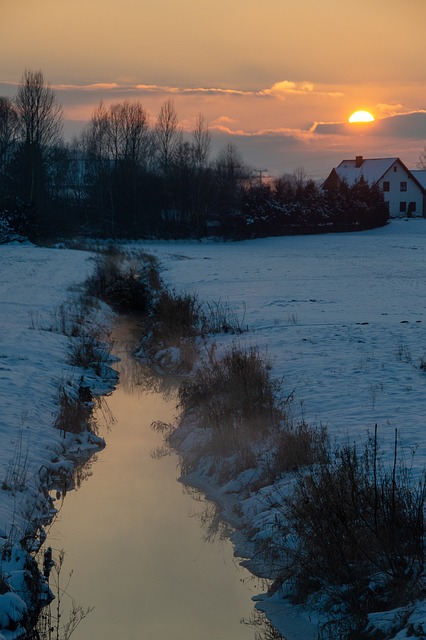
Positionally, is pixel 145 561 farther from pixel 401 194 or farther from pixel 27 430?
pixel 401 194

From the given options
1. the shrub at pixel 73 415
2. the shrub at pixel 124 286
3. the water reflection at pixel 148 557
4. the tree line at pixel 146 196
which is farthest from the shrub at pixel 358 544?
the tree line at pixel 146 196

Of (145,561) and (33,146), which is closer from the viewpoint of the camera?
(145,561)

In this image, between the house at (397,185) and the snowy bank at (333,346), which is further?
the house at (397,185)

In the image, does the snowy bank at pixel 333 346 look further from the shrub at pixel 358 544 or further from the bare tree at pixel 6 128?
the bare tree at pixel 6 128

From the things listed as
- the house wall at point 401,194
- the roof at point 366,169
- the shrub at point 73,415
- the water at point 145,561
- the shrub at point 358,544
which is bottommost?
the water at point 145,561

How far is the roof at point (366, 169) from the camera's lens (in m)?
84.4

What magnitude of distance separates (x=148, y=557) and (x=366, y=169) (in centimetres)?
8209

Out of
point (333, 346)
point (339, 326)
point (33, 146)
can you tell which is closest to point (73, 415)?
point (333, 346)

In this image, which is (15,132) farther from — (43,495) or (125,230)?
(43,495)

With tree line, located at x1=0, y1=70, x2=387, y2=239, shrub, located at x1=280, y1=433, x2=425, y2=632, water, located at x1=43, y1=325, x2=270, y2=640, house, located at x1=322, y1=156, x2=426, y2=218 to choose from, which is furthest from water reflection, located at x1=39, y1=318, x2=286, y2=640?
house, located at x1=322, y1=156, x2=426, y2=218

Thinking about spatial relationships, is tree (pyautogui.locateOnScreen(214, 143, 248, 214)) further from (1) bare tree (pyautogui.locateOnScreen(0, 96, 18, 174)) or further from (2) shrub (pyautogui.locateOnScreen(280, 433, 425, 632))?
(2) shrub (pyautogui.locateOnScreen(280, 433, 425, 632))

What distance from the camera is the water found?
727 centimetres

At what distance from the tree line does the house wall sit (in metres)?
13.3

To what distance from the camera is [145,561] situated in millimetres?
8391
